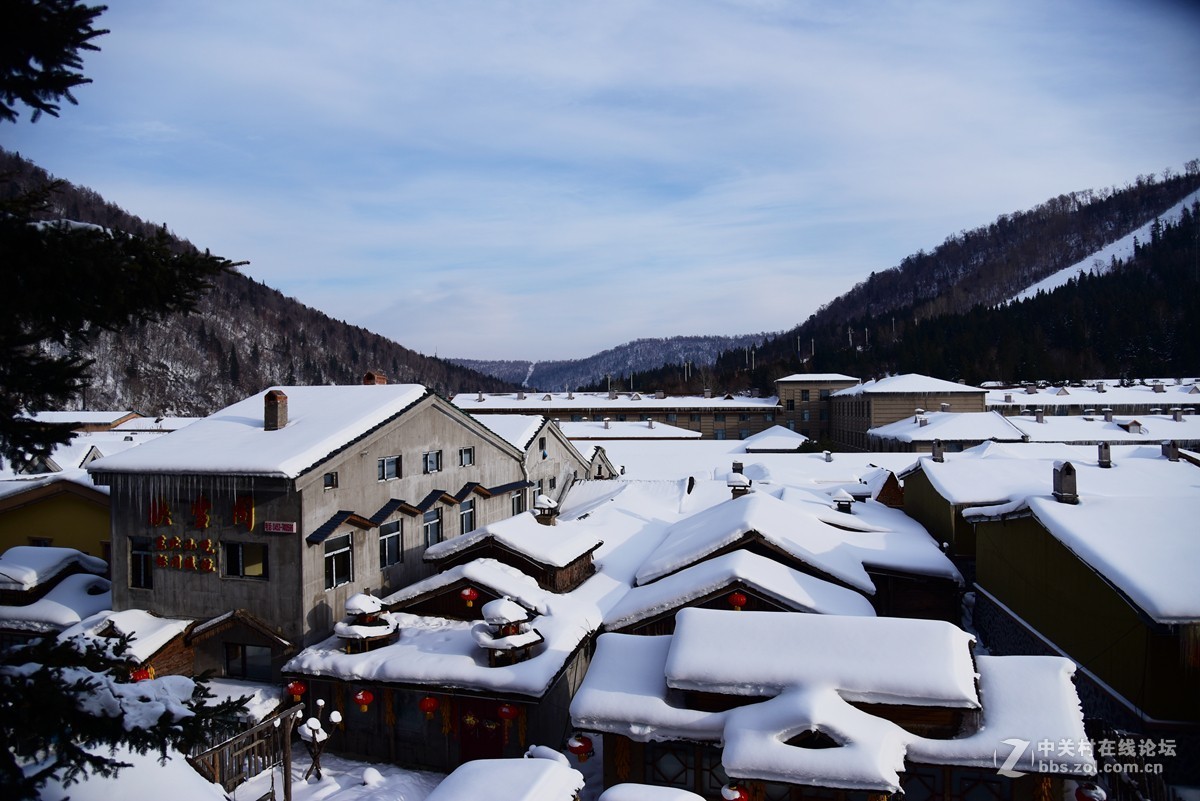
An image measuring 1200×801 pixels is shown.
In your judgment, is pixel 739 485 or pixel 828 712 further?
pixel 739 485

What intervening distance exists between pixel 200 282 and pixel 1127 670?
14946 millimetres

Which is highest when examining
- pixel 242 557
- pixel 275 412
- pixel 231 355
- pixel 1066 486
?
pixel 231 355

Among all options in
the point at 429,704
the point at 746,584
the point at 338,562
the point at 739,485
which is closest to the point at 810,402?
the point at 739,485

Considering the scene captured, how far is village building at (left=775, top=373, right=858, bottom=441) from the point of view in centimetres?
7962

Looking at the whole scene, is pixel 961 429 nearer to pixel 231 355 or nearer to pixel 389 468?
pixel 389 468

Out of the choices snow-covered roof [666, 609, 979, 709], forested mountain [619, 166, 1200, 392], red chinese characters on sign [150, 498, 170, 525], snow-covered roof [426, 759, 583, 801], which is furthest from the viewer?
forested mountain [619, 166, 1200, 392]

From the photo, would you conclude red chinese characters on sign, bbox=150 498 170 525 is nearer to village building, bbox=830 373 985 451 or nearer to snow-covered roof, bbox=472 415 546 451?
snow-covered roof, bbox=472 415 546 451

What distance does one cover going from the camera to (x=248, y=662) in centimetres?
A: 1717

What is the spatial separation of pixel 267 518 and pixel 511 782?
34.8 feet

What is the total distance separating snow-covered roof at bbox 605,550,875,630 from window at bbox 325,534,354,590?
6.97 meters

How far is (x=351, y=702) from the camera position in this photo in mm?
15836

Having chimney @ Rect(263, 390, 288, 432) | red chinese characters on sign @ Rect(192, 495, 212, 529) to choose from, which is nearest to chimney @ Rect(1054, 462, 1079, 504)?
chimney @ Rect(263, 390, 288, 432)

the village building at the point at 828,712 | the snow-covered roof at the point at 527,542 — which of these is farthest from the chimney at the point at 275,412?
the village building at the point at 828,712

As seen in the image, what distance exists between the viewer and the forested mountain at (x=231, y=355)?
112 m
